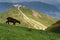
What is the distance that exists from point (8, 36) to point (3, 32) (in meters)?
1.74

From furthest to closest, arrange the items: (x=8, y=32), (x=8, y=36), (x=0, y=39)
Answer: (x=8, y=32) < (x=8, y=36) < (x=0, y=39)

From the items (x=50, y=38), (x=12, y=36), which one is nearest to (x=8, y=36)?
(x=12, y=36)

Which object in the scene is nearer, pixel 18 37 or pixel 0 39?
pixel 0 39

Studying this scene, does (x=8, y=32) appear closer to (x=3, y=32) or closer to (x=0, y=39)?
(x=3, y=32)

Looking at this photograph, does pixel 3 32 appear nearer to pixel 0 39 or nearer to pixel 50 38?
pixel 0 39

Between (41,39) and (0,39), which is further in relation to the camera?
(41,39)

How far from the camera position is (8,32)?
1248 inches

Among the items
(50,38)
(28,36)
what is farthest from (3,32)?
(50,38)

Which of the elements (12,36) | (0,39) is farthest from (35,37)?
(0,39)

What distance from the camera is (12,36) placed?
30234 mm

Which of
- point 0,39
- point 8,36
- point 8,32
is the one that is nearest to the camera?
point 0,39

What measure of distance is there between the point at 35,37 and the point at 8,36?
152 inches

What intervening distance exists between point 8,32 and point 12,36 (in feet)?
5.35

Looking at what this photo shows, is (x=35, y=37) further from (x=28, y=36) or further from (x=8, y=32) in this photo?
(x=8, y=32)
